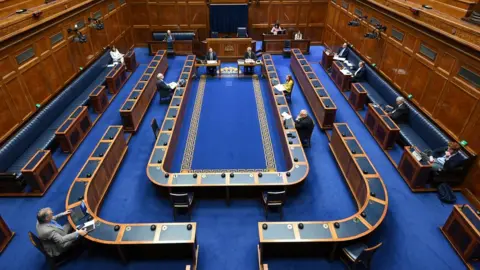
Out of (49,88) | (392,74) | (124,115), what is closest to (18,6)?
(49,88)

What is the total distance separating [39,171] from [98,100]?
12.4 feet

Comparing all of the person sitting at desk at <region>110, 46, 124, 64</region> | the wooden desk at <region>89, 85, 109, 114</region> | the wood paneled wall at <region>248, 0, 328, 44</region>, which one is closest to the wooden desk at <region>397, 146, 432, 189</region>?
the wooden desk at <region>89, 85, 109, 114</region>

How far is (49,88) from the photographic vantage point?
9164 millimetres

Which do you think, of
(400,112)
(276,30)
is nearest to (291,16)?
(276,30)

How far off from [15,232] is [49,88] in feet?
15.9

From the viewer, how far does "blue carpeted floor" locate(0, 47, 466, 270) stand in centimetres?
552

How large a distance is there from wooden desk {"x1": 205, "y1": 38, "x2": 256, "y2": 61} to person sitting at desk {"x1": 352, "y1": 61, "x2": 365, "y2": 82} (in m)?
5.54

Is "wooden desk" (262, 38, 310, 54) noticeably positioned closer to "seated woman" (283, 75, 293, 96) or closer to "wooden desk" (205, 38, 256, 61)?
"wooden desk" (205, 38, 256, 61)

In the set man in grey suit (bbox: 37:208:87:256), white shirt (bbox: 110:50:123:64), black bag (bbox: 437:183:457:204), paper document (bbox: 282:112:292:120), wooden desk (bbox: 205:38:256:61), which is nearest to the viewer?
man in grey suit (bbox: 37:208:87:256)

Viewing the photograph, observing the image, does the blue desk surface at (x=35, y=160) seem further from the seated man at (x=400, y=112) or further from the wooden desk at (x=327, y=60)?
the wooden desk at (x=327, y=60)

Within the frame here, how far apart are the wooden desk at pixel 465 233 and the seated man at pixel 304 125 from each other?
3792 mm

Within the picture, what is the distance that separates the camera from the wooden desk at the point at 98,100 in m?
9.90

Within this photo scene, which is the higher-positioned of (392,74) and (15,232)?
(392,74)

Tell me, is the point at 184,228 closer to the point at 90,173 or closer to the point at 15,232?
the point at 90,173
